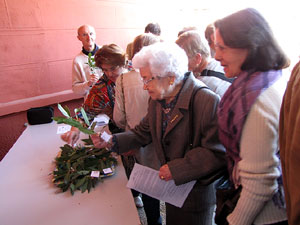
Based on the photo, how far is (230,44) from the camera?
0.82 metres

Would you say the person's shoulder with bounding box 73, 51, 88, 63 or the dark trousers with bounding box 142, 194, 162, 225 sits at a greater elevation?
the person's shoulder with bounding box 73, 51, 88, 63

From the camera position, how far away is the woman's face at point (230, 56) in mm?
817

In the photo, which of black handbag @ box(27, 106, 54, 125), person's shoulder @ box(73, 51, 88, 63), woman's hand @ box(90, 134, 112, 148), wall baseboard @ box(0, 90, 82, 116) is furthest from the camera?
wall baseboard @ box(0, 90, 82, 116)

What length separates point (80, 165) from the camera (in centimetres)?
146

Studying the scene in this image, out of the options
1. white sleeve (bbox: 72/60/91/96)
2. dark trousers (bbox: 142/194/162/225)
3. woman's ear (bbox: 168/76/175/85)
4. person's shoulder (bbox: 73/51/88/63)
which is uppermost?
woman's ear (bbox: 168/76/175/85)

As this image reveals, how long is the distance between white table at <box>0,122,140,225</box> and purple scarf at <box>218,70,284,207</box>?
0.63 m

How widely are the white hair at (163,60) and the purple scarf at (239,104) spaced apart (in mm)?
357

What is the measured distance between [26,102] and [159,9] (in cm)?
306

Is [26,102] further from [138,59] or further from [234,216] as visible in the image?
[234,216]

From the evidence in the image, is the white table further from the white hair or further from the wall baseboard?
the wall baseboard

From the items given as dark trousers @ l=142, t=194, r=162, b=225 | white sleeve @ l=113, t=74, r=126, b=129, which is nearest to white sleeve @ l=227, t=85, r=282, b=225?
white sleeve @ l=113, t=74, r=126, b=129

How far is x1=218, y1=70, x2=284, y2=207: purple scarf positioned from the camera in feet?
2.48

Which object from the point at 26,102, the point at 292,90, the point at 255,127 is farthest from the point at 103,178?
the point at 26,102

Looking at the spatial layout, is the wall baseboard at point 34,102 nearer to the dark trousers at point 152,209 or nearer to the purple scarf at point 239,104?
the dark trousers at point 152,209
